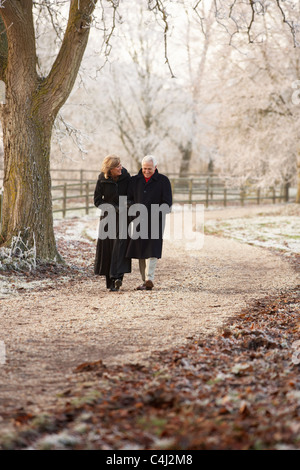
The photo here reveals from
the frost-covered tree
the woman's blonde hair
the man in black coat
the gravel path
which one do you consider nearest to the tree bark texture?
the frost-covered tree

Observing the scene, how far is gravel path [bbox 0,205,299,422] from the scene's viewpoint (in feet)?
14.5

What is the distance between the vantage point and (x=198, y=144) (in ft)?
112

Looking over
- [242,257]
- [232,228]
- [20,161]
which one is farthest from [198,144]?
[20,161]

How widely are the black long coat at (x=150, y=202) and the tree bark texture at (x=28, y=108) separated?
1835 mm

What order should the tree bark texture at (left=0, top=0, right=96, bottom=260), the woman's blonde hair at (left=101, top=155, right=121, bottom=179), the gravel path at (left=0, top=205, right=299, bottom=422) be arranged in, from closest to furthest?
the gravel path at (left=0, top=205, right=299, bottom=422)
the woman's blonde hair at (left=101, top=155, right=121, bottom=179)
the tree bark texture at (left=0, top=0, right=96, bottom=260)

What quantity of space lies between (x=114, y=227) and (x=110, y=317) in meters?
2.13

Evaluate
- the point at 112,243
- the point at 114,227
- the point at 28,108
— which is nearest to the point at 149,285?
the point at 112,243

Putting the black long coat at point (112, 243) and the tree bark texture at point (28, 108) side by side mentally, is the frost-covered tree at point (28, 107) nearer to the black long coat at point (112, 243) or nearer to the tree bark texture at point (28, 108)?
the tree bark texture at point (28, 108)

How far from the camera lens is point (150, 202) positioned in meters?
8.15

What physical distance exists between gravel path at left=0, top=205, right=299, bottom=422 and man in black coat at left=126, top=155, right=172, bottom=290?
0.53 metres

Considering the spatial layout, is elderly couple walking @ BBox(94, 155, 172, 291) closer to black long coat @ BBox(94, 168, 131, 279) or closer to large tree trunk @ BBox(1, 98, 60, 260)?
black long coat @ BBox(94, 168, 131, 279)

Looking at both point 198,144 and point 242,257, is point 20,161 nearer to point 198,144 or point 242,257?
point 242,257

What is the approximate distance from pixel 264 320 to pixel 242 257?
225 inches

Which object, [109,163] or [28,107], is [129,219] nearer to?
[109,163]
